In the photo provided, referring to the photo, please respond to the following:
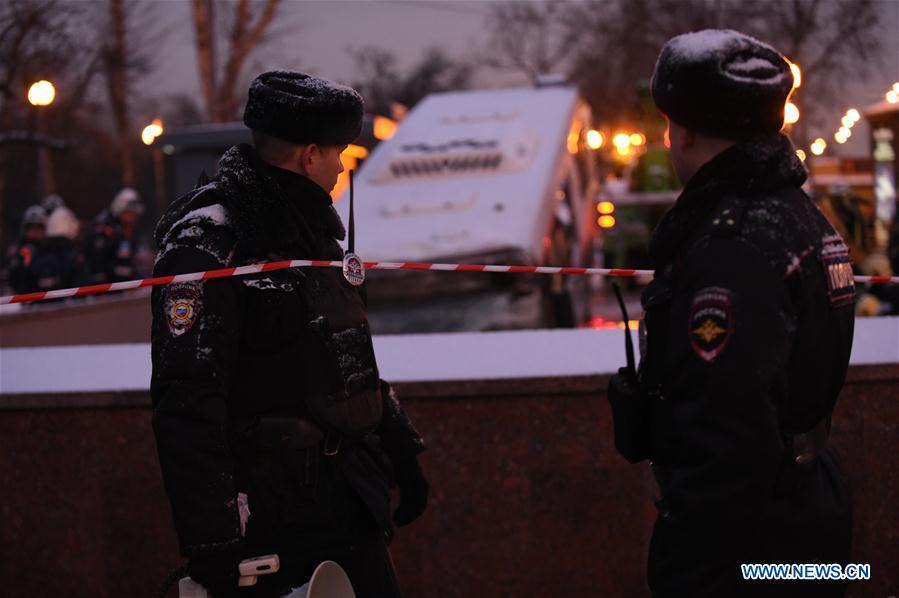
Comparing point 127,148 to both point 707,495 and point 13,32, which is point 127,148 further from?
point 707,495

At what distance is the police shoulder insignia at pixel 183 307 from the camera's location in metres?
2.40

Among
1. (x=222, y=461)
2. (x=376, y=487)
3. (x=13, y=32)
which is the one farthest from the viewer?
(x=13, y=32)

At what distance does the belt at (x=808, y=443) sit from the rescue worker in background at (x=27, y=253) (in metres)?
10.4

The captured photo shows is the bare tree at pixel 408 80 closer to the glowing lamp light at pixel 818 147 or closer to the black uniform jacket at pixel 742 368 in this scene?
the glowing lamp light at pixel 818 147

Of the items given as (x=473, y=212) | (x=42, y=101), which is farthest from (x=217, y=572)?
(x=42, y=101)

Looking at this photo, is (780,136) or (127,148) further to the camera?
(127,148)

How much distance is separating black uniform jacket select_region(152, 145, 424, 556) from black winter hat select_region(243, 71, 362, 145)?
0.09 meters

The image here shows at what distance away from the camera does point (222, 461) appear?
2.33m

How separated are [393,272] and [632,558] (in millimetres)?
5054

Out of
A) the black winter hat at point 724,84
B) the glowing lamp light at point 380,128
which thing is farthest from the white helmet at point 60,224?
the black winter hat at point 724,84

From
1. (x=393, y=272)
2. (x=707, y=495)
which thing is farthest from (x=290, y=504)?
(x=393, y=272)

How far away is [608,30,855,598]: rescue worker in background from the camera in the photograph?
1.92m

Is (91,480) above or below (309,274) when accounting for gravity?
below

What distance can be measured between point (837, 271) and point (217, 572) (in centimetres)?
141
